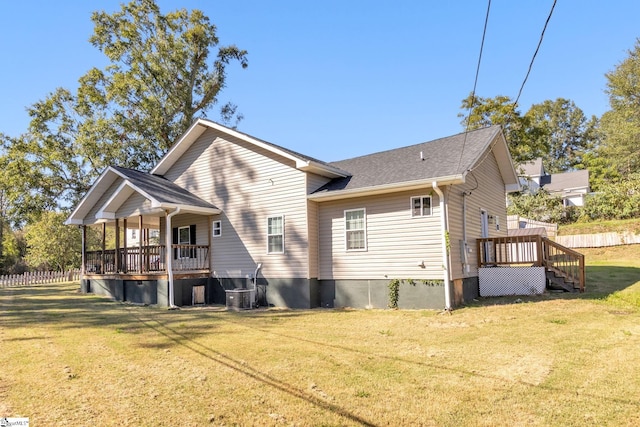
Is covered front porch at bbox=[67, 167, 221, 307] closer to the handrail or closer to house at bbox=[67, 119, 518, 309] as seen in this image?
house at bbox=[67, 119, 518, 309]

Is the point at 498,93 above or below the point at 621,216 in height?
above

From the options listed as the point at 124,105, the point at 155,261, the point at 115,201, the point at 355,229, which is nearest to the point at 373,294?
the point at 355,229

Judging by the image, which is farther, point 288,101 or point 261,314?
point 288,101

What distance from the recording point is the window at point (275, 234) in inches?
550

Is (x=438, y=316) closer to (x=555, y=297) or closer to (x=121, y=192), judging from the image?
(x=555, y=297)

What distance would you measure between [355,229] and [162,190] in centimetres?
757

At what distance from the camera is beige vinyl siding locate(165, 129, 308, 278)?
1364 cm

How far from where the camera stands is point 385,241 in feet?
40.8

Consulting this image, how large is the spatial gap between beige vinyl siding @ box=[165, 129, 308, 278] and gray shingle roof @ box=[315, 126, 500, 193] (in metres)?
1.38

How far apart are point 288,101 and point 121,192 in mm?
8787

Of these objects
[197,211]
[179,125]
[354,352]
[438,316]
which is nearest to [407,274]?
[438,316]

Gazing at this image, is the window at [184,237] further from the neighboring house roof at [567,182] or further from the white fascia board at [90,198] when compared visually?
the neighboring house roof at [567,182]

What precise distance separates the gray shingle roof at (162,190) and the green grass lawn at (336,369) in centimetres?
499

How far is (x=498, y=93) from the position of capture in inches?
1236
